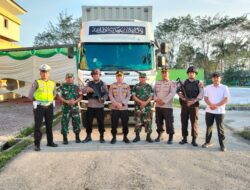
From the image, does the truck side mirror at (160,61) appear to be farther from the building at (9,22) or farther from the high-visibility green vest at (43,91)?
the building at (9,22)

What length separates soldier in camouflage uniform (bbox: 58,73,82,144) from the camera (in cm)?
867

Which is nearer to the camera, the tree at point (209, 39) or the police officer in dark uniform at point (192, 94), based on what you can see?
the police officer in dark uniform at point (192, 94)

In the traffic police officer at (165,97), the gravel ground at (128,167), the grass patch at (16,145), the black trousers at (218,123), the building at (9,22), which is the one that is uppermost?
the building at (9,22)

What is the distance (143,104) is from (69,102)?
71.4 inches

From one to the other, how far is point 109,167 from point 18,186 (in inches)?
67.3

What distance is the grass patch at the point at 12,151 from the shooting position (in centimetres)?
719

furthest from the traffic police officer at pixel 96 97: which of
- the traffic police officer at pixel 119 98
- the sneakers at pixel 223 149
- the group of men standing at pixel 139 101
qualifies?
the sneakers at pixel 223 149

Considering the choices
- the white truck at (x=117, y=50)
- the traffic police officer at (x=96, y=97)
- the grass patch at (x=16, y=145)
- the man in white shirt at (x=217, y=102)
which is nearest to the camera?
the grass patch at (x=16, y=145)

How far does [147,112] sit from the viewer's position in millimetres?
8977

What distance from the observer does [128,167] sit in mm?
6590

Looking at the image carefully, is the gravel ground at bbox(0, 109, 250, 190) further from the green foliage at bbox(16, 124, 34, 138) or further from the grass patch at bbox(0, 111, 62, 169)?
the green foliage at bbox(16, 124, 34, 138)

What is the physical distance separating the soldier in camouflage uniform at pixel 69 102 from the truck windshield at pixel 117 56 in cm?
157

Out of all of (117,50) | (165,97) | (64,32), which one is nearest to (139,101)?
(165,97)

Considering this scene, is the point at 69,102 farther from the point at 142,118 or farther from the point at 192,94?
the point at 192,94
